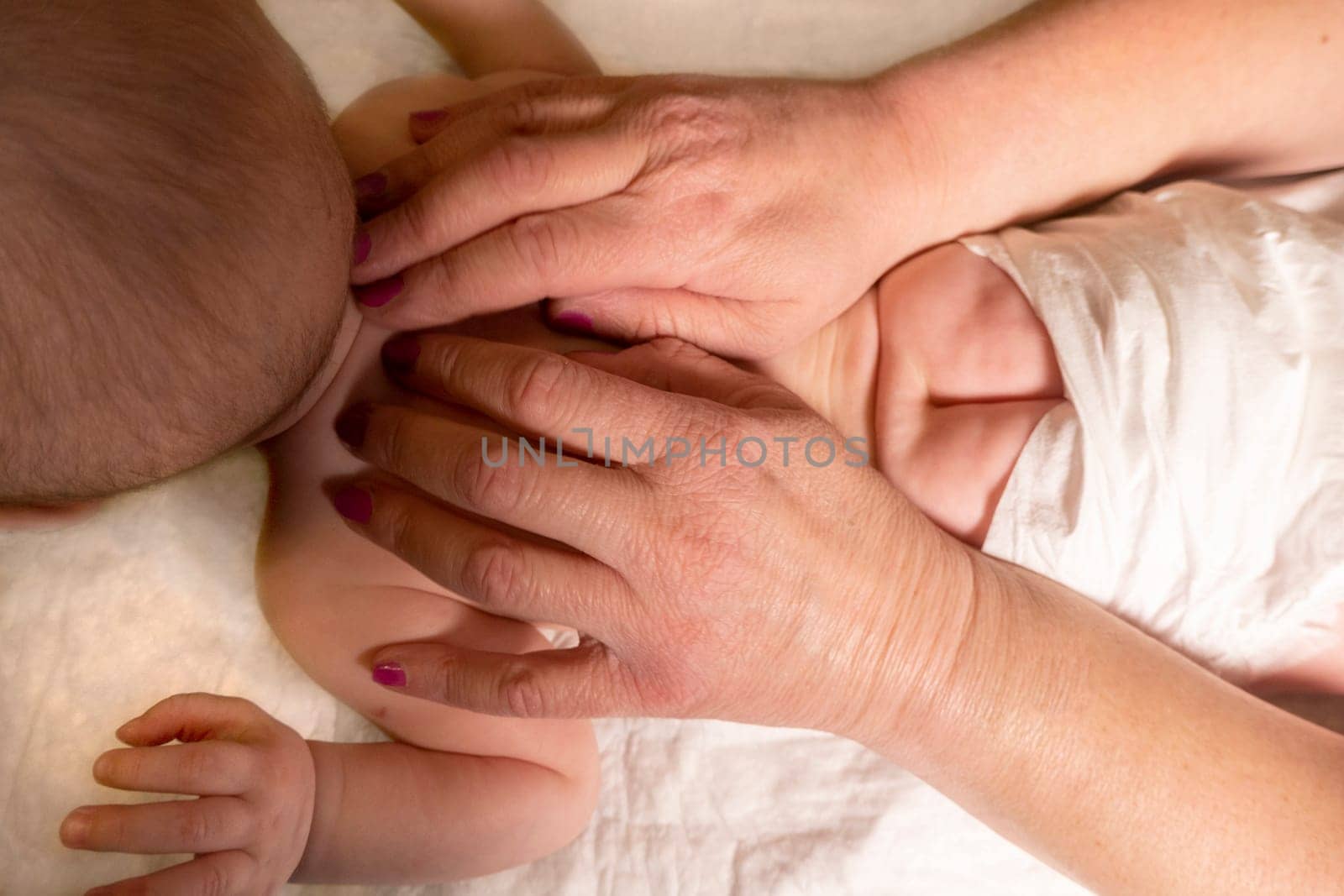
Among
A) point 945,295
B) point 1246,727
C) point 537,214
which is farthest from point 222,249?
point 1246,727

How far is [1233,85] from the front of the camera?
0.80 metres

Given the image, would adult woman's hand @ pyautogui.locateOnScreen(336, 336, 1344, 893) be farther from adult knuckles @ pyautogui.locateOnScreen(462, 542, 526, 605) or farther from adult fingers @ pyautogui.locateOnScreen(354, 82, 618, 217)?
adult fingers @ pyautogui.locateOnScreen(354, 82, 618, 217)

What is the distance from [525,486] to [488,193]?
218 mm

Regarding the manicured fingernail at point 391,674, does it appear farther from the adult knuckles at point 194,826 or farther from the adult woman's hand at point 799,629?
the adult knuckles at point 194,826

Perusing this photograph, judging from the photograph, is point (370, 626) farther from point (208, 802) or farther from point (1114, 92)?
point (1114, 92)

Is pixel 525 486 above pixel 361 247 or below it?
below

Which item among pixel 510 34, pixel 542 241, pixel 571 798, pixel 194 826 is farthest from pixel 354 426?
pixel 510 34

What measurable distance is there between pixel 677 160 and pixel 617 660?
0.39 m

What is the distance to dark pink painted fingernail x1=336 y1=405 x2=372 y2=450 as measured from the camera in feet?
2.22

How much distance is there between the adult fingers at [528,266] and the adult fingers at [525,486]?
0.34 feet

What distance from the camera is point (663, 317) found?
2.43ft

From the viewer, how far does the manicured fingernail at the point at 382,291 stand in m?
0.65

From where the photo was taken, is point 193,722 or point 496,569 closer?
point 496,569

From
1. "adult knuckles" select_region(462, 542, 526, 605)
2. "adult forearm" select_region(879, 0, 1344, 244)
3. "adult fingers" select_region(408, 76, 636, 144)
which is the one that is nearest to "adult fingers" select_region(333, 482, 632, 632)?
"adult knuckles" select_region(462, 542, 526, 605)
